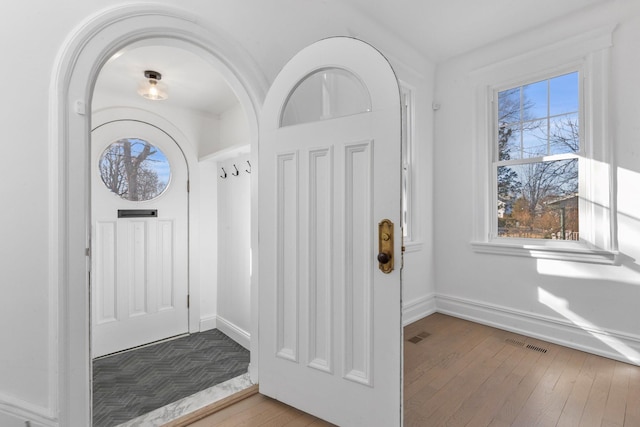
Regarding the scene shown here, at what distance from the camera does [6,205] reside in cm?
128

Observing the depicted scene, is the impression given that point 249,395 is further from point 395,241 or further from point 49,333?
point 395,241

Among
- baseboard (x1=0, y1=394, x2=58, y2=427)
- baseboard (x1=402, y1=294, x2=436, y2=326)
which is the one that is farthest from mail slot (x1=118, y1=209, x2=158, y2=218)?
baseboard (x1=402, y1=294, x2=436, y2=326)

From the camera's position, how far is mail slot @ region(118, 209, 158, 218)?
2.92 metres

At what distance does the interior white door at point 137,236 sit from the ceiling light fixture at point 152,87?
15.1 inches

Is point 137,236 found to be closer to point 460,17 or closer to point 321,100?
point 321,100

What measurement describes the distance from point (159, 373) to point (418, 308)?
8.17 feet

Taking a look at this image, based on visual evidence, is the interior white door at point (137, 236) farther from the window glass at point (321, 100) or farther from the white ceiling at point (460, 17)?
the white ceiling at point (460, 17)

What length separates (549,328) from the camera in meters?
2.71

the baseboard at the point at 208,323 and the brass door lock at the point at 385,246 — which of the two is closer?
the brass door lock at the point at 385,246

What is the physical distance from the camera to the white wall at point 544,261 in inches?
92.3

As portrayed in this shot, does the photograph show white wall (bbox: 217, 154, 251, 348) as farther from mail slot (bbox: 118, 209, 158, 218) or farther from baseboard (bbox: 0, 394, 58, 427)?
baseboard (bbox: 0, 394, 58, 427)

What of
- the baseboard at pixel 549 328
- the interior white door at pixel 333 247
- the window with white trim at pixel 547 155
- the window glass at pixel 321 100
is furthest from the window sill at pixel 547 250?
the interior white door at pixel 333 247

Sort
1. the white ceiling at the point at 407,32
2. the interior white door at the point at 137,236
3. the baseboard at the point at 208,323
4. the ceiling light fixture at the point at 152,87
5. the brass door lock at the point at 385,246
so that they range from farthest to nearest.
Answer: the baseboard at the point at 208,323
the interior white door at the point at 137,236
the ceiling light fixture at the point at 152,87
the white ceiling at the point at 407,32
the brass door lock at the point at 385,246

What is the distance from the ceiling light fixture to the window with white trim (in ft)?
10.1
